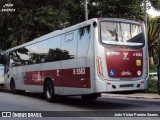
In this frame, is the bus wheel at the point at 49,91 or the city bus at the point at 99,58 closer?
the city bus at the point at 99,58

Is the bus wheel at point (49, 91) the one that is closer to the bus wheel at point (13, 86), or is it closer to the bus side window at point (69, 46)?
the bus side window at point (69, 46)

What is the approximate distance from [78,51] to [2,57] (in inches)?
511

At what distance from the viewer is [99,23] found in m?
13.0

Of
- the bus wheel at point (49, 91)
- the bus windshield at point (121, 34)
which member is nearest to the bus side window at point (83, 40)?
the bus windshield at point (121, 34)

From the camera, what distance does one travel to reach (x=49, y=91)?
16422 millimetres

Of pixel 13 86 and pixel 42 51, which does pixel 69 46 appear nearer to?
pixel 42 51

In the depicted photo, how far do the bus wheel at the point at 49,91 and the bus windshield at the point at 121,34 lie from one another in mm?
4129

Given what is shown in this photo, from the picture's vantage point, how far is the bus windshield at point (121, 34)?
518 inches

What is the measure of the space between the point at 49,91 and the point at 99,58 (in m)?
4.46

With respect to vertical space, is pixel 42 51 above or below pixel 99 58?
above

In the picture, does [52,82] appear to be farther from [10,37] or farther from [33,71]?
[10,37]

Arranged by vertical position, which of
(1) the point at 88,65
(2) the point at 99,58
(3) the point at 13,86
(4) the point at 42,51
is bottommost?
(3) the point at 13,86

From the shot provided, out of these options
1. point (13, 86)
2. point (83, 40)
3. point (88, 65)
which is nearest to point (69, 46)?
point (83, 40)

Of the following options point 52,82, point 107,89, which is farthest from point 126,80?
point 52,82
